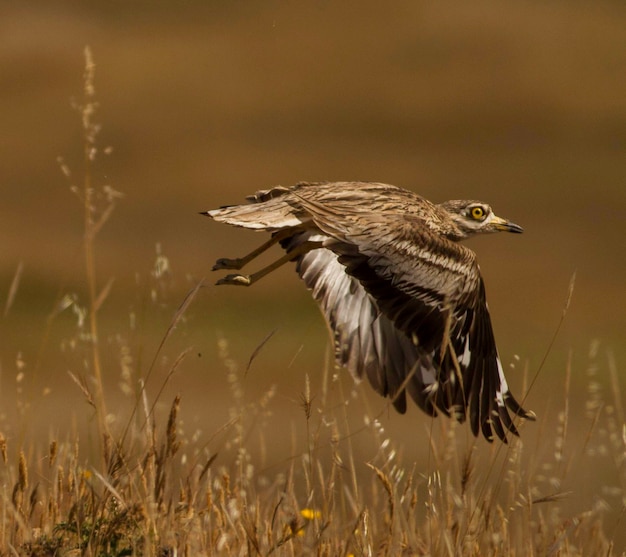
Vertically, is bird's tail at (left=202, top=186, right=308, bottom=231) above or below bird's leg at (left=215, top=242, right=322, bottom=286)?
above

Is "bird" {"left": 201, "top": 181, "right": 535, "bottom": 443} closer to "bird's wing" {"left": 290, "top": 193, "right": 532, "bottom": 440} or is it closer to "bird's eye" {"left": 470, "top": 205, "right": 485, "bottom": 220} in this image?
"bird's wing" {"left": 290, "top": 193, "right": 532, "bottom": 440}

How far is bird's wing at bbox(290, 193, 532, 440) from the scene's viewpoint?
586 centimetres

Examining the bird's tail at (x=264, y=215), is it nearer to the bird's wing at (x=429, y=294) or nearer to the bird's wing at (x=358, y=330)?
the bird's wing at (x=429, y=294)

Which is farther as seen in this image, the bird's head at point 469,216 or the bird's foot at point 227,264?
the bird's head at point 469,216

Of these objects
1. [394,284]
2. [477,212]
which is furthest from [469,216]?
[394,284]

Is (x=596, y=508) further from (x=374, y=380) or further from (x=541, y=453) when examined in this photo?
(x=374, y=380)

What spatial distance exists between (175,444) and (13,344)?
22.3 meters

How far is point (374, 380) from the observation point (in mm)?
6766

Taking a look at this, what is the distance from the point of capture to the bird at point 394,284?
588 centimetres

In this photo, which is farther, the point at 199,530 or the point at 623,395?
the point at 623,395

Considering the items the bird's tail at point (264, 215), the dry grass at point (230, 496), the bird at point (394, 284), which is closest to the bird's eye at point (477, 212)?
the bird at point (394, 284)

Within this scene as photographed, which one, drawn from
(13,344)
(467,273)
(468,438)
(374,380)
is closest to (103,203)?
(468,438)

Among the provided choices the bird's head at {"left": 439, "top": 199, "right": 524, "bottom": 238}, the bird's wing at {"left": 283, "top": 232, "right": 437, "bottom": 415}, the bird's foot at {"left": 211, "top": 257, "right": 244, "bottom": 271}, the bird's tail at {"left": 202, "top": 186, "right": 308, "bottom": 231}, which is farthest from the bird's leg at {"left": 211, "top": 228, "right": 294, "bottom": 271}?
the bird's head at {"left": 439, "top": 199, "right": 524, "bottom": 238}

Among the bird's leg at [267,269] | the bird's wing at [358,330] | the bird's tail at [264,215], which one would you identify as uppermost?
the bird's tail at [264,215]
